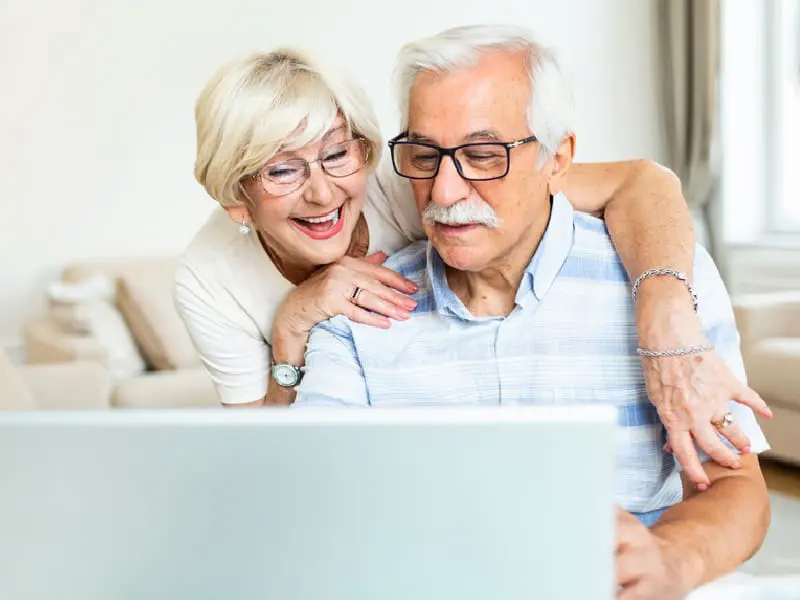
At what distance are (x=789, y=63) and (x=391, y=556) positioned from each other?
5.15 meters

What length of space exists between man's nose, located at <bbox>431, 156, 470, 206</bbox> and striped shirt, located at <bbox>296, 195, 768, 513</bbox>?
0.54 feet

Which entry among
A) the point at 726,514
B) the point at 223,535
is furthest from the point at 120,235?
the point at 223,535

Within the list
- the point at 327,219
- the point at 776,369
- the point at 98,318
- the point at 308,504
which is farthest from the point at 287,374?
the point at 98,318

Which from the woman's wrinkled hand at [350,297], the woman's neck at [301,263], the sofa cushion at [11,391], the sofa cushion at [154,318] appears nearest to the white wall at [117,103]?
the sofa cushion at [154,318]

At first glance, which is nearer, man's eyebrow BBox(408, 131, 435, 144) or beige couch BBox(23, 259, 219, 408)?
man's eyebrow BBox(408, 131, 435, 144)

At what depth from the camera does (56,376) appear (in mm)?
2834

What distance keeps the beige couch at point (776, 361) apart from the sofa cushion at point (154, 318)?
1994mm

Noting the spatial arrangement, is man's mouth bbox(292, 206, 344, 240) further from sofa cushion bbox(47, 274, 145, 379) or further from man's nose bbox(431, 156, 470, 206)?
sofa cushion bbox(47, 274, 145, 379)

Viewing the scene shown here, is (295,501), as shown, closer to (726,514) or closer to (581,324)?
(726,514)

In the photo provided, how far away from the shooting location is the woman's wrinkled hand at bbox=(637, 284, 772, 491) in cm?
111

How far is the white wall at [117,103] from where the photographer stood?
417cm

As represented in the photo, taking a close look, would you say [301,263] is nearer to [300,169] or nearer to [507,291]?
[300,169]

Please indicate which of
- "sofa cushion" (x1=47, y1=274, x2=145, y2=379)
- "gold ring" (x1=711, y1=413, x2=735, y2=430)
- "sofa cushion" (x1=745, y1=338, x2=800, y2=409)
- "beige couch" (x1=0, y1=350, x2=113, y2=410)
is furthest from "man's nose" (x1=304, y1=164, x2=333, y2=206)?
"sofa cushion" (x1=47, y1=274, x2=145, y2=379)

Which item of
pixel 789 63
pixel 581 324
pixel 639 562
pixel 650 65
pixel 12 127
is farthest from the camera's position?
pixel 650 65
